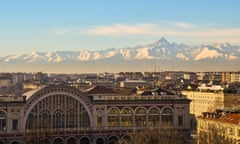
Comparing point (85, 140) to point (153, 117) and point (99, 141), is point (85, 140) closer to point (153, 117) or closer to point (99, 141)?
point (99, 141)

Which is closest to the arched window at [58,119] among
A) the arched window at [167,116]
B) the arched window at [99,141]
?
the arched window at [99,141]

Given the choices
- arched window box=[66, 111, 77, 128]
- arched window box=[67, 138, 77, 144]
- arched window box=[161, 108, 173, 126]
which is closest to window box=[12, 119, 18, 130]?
arched window box=[66, 111, 77, 128]

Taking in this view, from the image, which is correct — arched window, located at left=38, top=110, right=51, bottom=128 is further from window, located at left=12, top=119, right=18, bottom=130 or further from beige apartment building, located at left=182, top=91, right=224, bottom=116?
beige apartment building, located at left=182, top=91, right=224, bottom=116

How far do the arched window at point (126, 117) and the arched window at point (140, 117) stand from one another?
2.52 feet

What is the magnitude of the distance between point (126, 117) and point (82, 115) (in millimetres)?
5560

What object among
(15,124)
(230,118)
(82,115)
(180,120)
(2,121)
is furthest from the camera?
(180,120)

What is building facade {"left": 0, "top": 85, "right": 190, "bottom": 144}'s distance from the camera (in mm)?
69125

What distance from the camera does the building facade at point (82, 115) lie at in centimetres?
6912

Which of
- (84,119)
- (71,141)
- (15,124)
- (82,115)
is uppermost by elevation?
(82,115)

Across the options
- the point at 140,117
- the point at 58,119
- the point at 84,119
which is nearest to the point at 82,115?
the point at 84,119

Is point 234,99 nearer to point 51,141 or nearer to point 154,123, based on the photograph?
point 154,123

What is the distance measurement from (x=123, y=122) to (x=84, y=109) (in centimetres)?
521

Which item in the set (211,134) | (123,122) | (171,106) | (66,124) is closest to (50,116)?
(66,124)

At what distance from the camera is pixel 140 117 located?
74000mm
